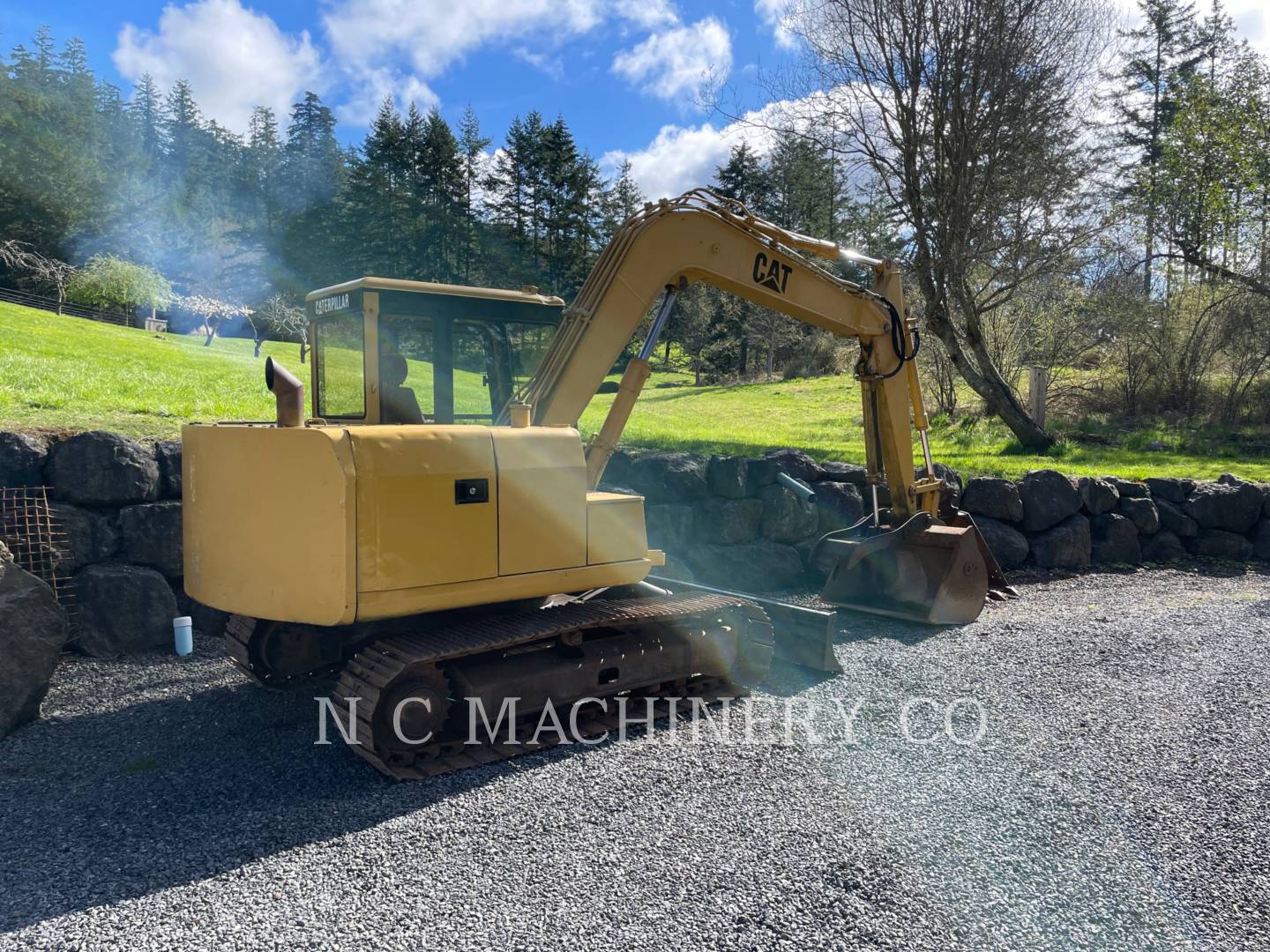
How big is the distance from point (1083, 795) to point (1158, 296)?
1898 centimetres

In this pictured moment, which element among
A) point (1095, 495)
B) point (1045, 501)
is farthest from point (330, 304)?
point (1095, 495)

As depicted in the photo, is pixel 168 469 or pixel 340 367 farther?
pixel 168 469

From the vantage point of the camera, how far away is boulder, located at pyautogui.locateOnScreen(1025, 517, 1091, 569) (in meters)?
9.52

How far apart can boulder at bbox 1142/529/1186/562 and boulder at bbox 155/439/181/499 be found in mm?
9946

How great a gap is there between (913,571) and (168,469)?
5806 mm

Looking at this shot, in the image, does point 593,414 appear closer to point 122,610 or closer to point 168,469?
point 168,469

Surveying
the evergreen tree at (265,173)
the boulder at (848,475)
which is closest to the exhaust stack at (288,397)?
the boulder at (848,475)

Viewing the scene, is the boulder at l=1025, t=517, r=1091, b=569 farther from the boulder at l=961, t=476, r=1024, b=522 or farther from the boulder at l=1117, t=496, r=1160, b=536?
the boulder at l=1117, t=496, r=1160, b=536

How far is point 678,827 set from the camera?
3.68m

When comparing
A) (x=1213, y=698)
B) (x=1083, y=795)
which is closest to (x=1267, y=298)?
(x=1213, y=698)

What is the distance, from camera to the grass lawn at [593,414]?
7.73 metres

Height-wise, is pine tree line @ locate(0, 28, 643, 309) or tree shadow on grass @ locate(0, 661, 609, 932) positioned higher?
pine tree line @ locate(0, 28, 643, 309)

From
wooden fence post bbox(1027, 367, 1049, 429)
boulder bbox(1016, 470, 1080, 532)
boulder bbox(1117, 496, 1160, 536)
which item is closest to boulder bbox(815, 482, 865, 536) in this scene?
boulder bbox(1016, 470, 1080, 532)

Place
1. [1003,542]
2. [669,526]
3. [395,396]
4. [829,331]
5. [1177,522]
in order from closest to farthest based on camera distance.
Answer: [395,396], [829,331], [669,526], [1003,542], [1177,522]
